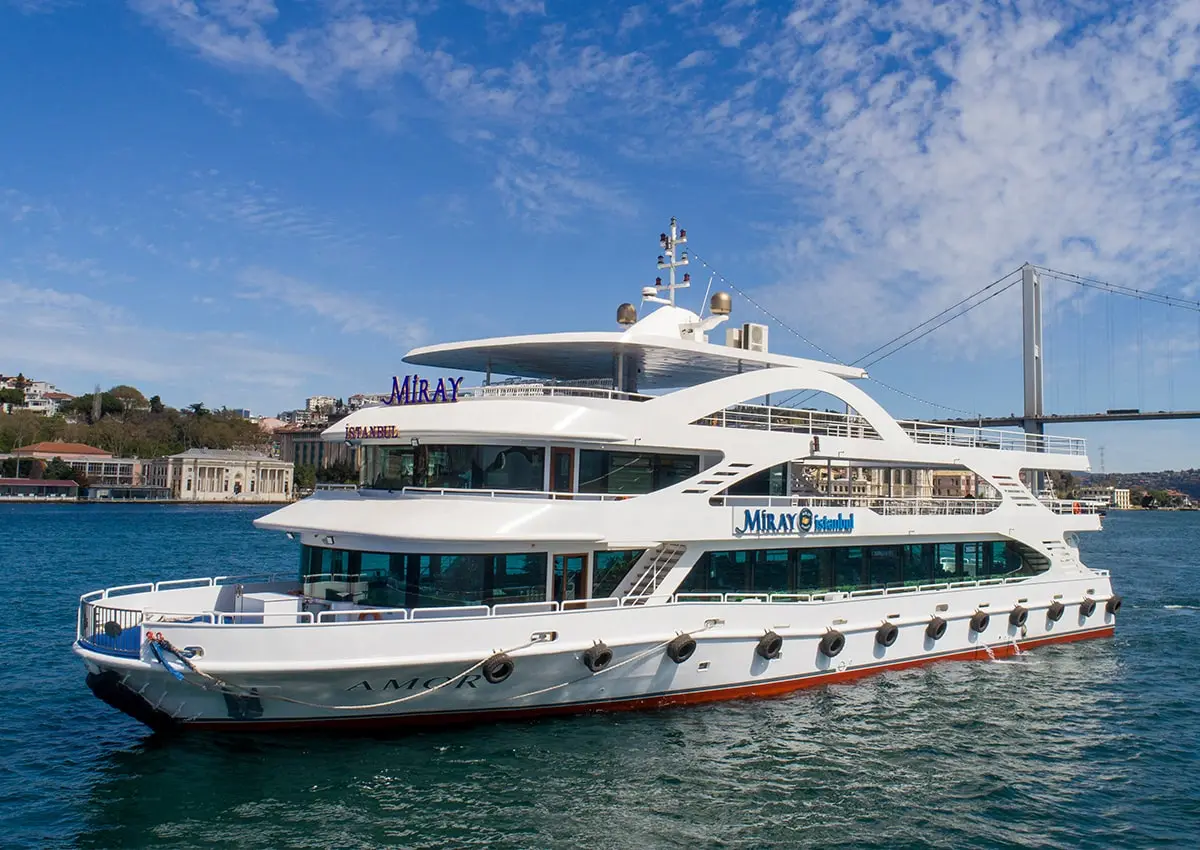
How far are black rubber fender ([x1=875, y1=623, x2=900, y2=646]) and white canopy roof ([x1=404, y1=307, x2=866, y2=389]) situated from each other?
5055 millimetres

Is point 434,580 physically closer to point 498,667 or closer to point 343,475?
point 498,667

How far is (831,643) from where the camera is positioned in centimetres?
1577

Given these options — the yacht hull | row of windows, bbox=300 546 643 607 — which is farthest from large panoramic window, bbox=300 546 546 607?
the yacht hull

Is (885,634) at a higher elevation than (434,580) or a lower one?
lower

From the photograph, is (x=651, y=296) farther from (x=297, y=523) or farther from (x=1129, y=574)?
(x=1129, y=574)

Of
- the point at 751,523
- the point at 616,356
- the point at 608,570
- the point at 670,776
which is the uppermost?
the point at 616,356

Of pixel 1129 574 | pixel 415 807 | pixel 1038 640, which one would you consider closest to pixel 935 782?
pixel 415 807

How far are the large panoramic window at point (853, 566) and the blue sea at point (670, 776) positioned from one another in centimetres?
193

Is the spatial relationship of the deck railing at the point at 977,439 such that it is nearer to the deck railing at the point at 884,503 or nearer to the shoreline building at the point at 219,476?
the deck railing at the point at 884,503

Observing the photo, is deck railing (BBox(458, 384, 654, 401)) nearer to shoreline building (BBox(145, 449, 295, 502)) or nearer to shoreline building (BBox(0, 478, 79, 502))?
shoreline building (BBox(0, 478, 79, 502))

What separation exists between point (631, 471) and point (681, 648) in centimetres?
302

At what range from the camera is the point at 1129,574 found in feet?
139

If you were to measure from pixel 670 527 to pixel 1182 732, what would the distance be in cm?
887

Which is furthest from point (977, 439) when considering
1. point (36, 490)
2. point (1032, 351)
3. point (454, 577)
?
point (36, 490)
